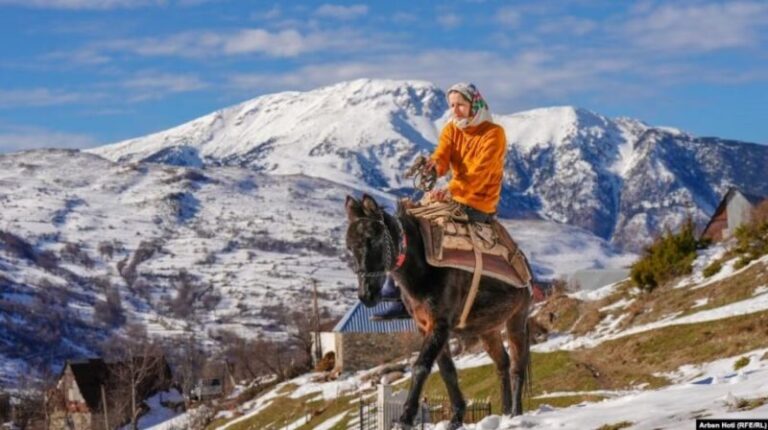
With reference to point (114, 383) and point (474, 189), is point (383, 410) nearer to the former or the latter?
point (474, 189)

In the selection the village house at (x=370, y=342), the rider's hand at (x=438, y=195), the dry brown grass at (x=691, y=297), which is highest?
the rider's hand at (x=438, y=195)

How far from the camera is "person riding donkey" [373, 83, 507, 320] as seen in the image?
11.8 meters

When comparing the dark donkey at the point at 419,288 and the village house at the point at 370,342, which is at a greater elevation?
the dark donkey at the point at 419,288

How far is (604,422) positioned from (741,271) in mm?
30570

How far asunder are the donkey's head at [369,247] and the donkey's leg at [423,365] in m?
0.67

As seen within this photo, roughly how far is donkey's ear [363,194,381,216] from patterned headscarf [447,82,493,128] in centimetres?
188

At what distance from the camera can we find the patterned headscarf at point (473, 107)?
475 inches

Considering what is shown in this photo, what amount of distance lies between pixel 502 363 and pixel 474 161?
94.8 inches

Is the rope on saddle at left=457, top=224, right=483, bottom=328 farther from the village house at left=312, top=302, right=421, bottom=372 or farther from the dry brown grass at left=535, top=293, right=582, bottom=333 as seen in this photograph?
the village house at left=312, top=302, right=421, bottom=372

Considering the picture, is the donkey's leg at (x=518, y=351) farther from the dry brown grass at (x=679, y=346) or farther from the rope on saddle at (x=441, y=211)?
the dry brown grass at (x=679, y=346)

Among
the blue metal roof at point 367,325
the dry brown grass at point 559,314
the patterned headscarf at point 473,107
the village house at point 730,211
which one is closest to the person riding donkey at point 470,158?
the patterned headscarf at point 473,107

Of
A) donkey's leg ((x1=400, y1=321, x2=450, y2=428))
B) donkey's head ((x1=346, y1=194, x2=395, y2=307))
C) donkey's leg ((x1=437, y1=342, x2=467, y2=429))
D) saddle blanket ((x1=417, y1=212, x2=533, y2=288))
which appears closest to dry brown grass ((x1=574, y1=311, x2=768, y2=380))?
saddle blanket ((x1=417, y1=212, x2=533, y2=288))

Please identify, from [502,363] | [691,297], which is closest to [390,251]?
[502,363]

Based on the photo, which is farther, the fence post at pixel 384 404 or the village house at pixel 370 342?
the village house at pixel 370 342
